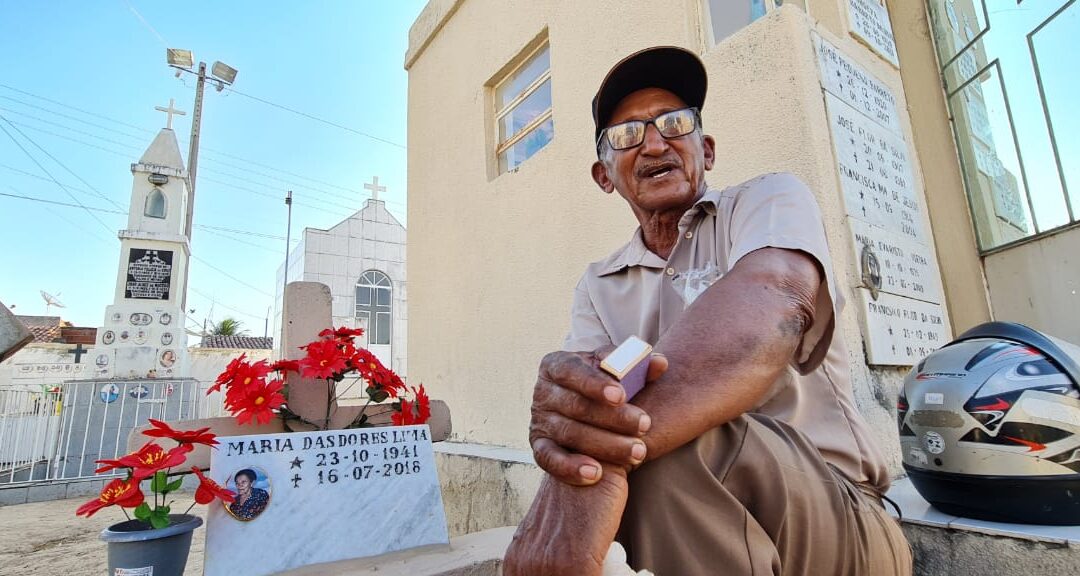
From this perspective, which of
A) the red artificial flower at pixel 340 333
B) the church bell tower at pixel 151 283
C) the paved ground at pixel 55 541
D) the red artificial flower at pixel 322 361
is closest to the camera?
the red artificial flower at pixel 322 361

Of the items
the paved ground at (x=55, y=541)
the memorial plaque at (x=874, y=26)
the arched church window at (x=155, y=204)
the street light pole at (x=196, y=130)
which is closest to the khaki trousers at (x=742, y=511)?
the memorial plaque at (x=874, y=26)

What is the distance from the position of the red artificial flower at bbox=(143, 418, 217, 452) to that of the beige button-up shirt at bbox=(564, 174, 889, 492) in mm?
1355

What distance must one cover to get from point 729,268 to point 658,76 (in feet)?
2.36

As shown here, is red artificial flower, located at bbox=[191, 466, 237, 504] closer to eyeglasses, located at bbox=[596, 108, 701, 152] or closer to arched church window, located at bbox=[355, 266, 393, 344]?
eyeglasses, located at bbox=[596, 108, 701, 152]

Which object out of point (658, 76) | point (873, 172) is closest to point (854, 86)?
Result: point (873, 172)

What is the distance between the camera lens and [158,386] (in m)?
8.85

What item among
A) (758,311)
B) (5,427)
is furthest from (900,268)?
(5,427)

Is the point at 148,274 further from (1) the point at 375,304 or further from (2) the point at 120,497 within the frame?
(2) the point at 120,497

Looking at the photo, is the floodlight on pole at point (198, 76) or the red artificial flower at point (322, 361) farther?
the floodlight on pole at point (198, 76)

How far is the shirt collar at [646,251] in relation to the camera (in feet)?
4.54

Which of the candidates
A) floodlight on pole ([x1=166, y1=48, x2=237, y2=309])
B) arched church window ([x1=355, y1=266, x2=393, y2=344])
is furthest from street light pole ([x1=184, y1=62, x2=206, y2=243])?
arched church window ([x1=355, y1=266, x2=393, y2=344])

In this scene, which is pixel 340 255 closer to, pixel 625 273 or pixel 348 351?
pixel 348 351

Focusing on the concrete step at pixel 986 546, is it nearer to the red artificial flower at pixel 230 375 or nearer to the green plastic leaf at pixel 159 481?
the green plastic leaf at pixel 159 481

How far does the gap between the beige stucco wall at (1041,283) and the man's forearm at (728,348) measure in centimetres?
222
